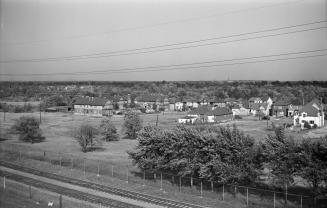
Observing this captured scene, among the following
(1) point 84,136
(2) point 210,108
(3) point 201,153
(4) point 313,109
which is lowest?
(1) point 84,136

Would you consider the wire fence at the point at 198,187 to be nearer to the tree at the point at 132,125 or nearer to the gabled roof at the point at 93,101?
the tree at the point at 132,125

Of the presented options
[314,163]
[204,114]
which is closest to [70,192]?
[314,163]

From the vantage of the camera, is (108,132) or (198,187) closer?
(198,187)

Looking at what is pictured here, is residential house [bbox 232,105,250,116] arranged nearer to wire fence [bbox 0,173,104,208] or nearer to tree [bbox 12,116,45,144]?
tree [bbox 12,116,45,144]

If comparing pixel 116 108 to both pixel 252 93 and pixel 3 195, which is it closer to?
pixel 252 93

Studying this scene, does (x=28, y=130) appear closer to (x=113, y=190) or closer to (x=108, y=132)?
(x=108, y=132)
